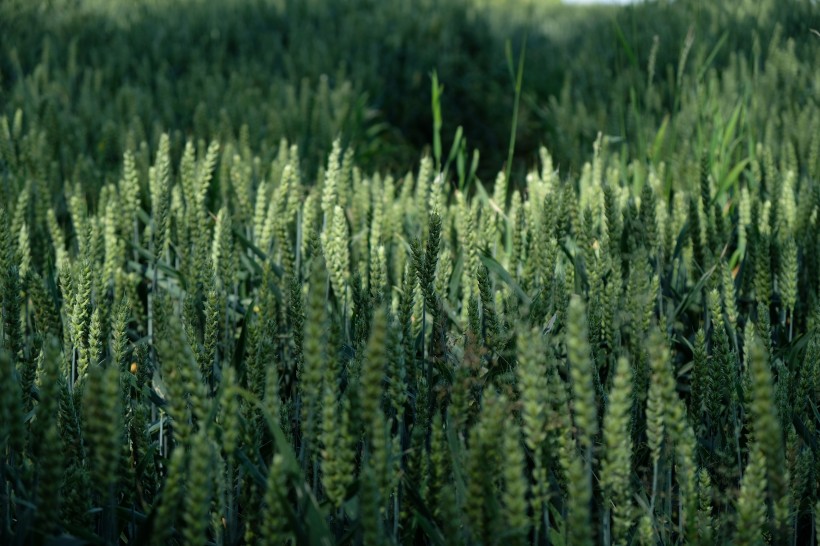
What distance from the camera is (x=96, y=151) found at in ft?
12.1

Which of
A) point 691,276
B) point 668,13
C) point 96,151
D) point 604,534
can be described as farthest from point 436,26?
point 604,534

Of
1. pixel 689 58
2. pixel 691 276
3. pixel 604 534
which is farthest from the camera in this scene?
pixel 689 58

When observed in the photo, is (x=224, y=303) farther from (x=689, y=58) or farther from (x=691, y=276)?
(x=689, y=58)

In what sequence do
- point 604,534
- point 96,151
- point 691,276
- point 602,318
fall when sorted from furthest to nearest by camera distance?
point 96,151 < point 691,276 < point 602,318 < point 604,534

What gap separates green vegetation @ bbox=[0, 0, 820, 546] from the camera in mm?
1075

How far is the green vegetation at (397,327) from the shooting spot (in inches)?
42.3

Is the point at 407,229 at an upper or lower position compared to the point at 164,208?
lower

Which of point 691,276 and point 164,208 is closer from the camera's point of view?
point 164,208

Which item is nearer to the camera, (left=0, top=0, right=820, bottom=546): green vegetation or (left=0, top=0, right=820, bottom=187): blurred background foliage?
(left=0, top=0, right=820, bottom=546): green vegetation

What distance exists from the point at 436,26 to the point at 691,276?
4754 millimetres

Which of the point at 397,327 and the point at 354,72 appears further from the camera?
the point at 354,72

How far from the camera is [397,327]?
52.7 inches

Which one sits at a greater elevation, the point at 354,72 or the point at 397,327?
the point at 397,327

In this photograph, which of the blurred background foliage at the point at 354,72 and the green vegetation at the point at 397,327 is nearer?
the green vegetation at the point at 397,327
